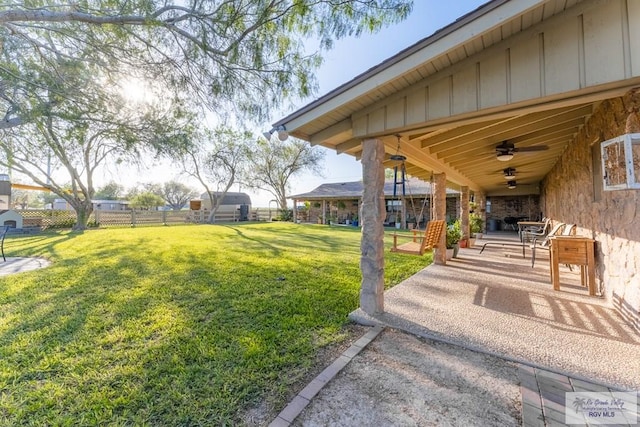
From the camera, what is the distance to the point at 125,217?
1777cm

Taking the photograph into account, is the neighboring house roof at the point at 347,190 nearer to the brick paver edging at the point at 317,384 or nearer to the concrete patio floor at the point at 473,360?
the concrete patio floor at the point at 473,360

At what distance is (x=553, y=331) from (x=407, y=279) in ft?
7.81

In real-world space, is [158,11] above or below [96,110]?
above

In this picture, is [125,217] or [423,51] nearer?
[423,51]

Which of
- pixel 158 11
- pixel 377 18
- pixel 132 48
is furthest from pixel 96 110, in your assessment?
pixel 377 18

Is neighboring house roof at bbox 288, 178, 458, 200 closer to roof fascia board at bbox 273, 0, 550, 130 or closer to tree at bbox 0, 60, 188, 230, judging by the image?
tree at bbox 0, 60, 188, 230

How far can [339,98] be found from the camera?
3.06 metres

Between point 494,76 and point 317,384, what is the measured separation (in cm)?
309

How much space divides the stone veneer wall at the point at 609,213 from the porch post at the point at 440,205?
242cm

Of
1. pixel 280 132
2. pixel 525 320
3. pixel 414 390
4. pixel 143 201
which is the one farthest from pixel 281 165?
pixel 414 390

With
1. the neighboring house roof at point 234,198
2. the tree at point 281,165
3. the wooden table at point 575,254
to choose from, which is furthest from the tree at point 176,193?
the wooden table at point 575,254

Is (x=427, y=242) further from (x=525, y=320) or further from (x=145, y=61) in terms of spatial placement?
(x=145, y=61)

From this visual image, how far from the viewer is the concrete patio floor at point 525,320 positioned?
2402 millimetres

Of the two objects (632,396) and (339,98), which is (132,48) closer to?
(339,98)
